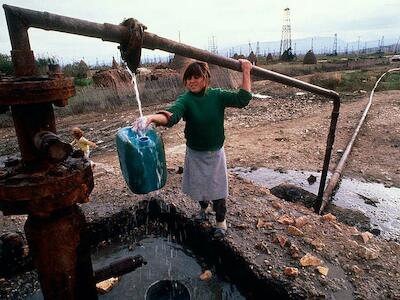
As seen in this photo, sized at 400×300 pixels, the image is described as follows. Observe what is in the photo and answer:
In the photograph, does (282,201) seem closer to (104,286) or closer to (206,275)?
(206,275)

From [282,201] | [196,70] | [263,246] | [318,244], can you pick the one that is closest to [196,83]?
[196,70]

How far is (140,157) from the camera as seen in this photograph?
1812mm

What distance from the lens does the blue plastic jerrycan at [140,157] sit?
1803 millimetres

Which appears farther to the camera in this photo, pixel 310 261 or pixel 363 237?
pixel 363 237

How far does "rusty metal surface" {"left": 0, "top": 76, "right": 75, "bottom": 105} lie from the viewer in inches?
43.2

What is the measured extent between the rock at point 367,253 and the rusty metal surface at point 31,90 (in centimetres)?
241

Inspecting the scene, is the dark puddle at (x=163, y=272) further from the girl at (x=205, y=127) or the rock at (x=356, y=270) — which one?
the rock at (x=356, y=270)

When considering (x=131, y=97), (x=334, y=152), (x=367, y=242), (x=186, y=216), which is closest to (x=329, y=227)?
(x=367, y=242)

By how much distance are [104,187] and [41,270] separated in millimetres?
2889

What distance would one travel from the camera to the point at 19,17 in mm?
1207

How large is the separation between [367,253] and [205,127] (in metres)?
1.60

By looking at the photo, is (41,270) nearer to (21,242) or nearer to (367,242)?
(21,242)

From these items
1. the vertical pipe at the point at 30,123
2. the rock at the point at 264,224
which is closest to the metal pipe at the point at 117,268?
Result: the vertical pipe at the point at 30,123

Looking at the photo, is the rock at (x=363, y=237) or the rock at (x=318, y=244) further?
the rock at (x=363, y=237)
